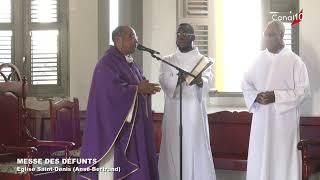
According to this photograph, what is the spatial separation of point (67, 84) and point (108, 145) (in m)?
2.45

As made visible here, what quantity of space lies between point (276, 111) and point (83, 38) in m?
2.60

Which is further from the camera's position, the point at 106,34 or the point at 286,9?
the point at 106,34

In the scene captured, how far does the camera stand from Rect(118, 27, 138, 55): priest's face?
383cm

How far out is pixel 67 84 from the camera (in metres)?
6.00

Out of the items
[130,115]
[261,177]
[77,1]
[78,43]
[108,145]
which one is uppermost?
[77,1]

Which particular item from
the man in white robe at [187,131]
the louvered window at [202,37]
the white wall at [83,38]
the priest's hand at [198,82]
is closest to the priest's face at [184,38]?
the man in white robe at [187,131]

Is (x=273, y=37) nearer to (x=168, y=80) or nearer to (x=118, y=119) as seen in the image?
(x=168, y=80)

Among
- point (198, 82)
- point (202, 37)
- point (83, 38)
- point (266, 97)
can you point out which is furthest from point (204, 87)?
point (83, 38)

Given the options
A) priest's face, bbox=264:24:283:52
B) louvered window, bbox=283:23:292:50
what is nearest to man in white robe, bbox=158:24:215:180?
priest's face, bbox=264:24:283:52

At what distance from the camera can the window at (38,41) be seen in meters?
5.98

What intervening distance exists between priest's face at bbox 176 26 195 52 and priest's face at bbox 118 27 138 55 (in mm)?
822

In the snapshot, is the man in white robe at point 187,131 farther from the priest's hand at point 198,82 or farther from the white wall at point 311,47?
the white wall at point 311,47

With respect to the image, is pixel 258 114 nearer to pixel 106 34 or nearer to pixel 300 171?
pixel 300 171

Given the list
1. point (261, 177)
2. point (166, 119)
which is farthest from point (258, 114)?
point (166, 119)
